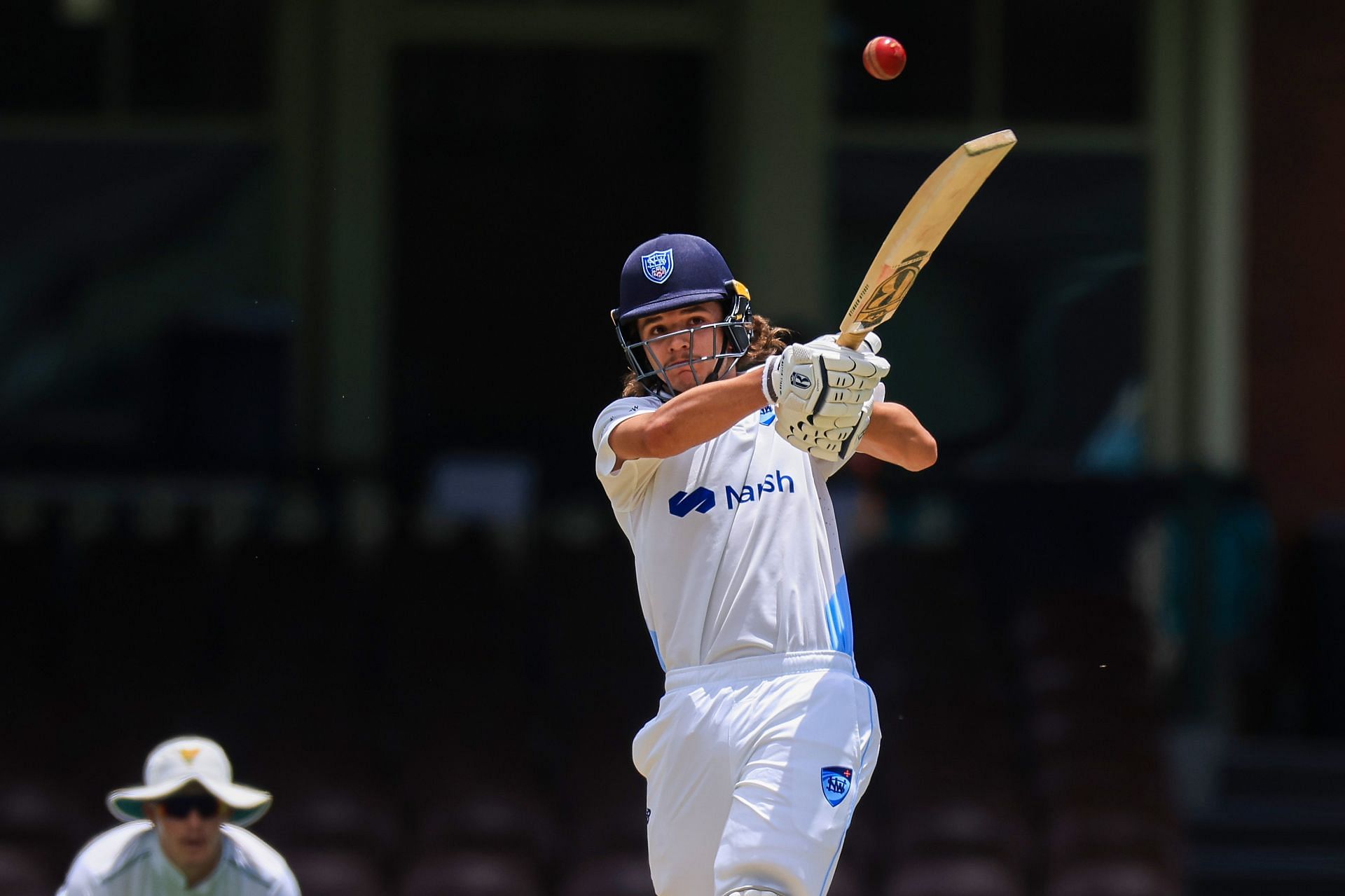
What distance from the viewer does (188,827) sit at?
4.48 m

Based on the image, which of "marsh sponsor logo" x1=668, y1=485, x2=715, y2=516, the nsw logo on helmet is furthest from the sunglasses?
the nsw logo on helmet

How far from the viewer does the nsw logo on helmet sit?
3.21 m

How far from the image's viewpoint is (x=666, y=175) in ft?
26.8

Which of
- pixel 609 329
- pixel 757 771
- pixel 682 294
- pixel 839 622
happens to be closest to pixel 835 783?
pixel 757 771

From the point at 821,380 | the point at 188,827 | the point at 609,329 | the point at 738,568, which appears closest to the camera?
the point at 821,380

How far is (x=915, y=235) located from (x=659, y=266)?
0.41m

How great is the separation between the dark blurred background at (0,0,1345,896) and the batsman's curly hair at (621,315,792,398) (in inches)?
154

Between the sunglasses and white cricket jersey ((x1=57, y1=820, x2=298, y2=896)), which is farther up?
the sunglasses

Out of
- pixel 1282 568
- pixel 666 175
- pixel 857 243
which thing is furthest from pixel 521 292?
pixel 1282 568

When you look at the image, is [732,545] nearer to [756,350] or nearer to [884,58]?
[756,350]

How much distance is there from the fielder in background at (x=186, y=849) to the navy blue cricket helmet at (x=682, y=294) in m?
1.75

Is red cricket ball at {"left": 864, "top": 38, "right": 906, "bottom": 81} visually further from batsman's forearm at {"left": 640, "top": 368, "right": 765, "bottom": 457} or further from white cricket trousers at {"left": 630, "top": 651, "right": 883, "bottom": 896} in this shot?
white cricket trousers at {"left": 630, "top": 651, "right": 883, "bottom": 896}

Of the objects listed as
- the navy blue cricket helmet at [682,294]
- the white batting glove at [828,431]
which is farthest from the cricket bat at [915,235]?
the navy blue cricket helmet at [682,294]

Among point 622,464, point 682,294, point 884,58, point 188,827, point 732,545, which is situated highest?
point 884,58
